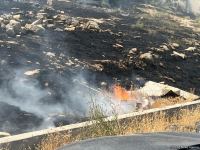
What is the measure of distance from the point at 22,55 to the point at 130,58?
6.49 meters

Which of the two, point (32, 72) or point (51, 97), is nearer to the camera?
point (51, 97)

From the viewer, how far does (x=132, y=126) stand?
28.8 feet

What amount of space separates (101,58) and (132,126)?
1321 cm

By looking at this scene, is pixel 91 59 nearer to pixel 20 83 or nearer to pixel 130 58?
pixel 130 58

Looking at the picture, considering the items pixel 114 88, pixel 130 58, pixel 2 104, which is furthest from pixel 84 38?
pixel 2 104

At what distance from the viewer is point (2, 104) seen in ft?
41.0

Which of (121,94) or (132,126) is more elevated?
(132,126)

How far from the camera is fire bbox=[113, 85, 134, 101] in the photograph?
14918 millimetres

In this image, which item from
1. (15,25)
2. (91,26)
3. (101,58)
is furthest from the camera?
(91,26)

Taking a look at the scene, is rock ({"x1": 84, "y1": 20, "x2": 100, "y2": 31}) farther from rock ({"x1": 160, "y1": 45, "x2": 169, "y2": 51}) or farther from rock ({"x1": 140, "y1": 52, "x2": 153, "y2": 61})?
rock ({"x1": 140, "y1": 52, "x2": 153, "y2": 61})

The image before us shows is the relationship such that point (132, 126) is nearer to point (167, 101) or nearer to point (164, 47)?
point (167, 101)

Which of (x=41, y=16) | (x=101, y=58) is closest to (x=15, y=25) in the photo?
(x=41, y=16)

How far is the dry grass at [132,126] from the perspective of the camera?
7141 millimetres

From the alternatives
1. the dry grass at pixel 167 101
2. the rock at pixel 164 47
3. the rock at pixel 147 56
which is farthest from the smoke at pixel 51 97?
the rock at pixel 164 47
